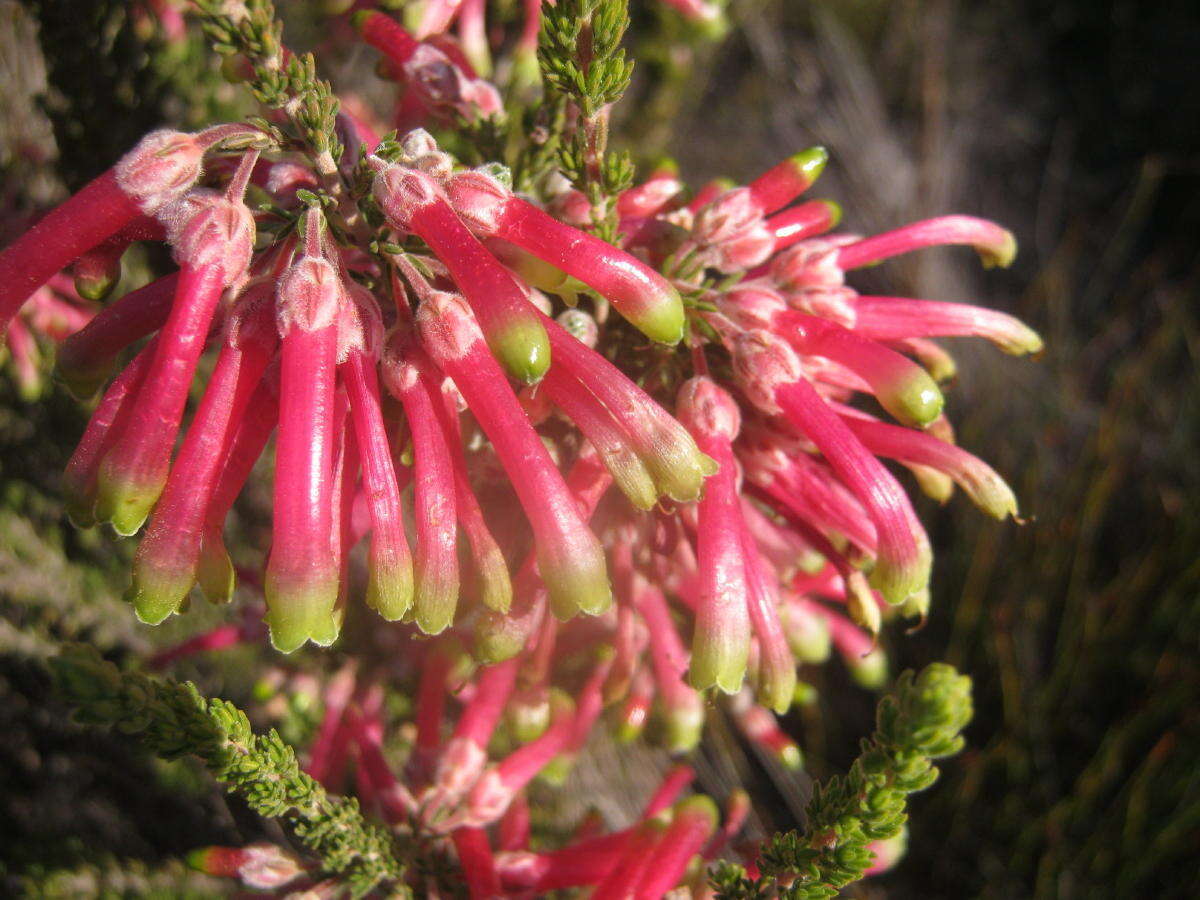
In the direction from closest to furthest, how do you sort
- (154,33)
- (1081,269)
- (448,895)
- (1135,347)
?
(448,895) < (154,33) < (1135,347) < (1081,269)

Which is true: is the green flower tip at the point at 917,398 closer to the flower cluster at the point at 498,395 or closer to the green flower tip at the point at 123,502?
the flower cluster at the point at 498,395

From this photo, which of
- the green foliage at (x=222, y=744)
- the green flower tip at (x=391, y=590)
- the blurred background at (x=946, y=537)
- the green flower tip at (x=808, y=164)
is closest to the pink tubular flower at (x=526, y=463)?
the green flower tip at (x=391, y=590)

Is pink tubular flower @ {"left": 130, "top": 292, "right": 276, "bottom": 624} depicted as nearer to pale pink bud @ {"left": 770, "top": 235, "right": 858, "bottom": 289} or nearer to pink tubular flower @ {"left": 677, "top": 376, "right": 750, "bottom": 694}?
pink tubular flower @ {"left": 677, "top": 376, "right": 750, "bottom": 694}

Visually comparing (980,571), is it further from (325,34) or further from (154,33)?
(154,33)

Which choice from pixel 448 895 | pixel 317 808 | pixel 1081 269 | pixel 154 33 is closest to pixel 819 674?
pixel 448 895

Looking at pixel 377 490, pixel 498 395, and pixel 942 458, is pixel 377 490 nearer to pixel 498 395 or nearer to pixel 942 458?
pixel 498 395

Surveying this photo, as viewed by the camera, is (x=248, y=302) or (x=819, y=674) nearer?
(x=248, y=302)

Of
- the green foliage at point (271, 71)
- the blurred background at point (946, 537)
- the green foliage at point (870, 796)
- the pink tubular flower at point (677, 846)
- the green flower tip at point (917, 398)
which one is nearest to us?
the green foliage at point (870, 796)
